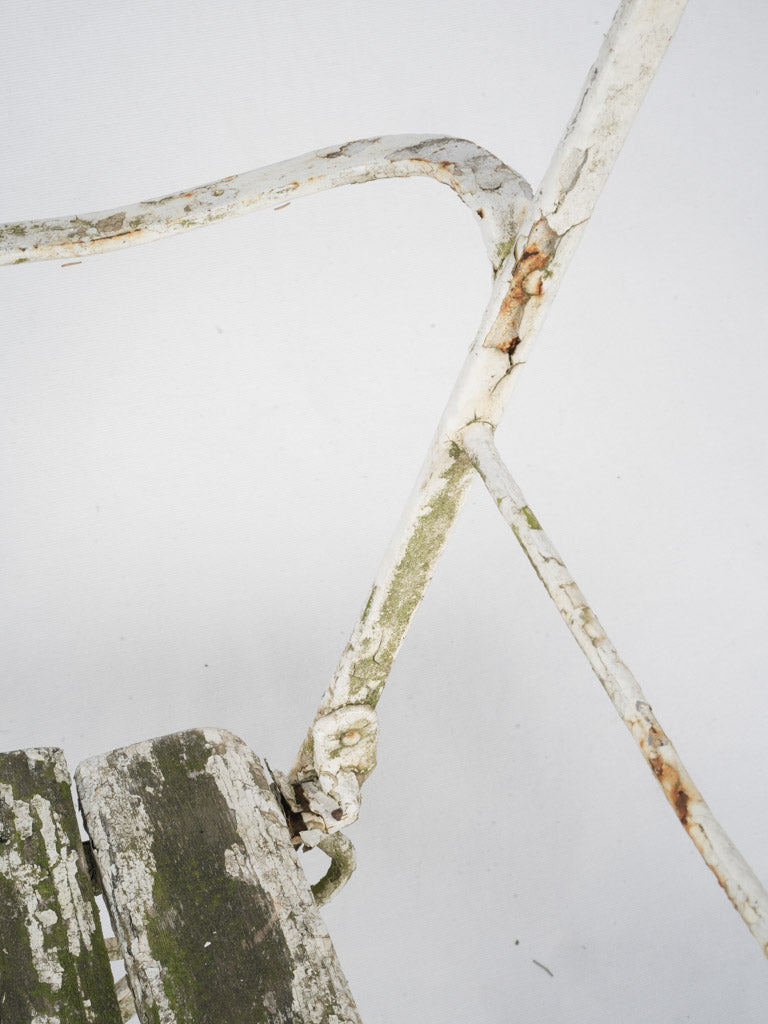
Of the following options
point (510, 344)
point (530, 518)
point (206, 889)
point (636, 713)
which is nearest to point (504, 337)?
point (510, 344)

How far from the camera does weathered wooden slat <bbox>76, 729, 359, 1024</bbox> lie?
1.80 ft

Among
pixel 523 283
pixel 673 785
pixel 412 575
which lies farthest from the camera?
pixel 412 575

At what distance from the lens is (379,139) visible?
72 centimetres

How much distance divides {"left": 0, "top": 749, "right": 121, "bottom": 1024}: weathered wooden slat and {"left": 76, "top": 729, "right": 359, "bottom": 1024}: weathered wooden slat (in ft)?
0.05

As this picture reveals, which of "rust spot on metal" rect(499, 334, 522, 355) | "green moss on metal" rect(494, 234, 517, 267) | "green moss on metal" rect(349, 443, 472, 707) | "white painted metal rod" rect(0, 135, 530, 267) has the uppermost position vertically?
"white painted metal rod" rect(0, 135, 530, 267)

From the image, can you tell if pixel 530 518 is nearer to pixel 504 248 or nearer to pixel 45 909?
pixel 504 248

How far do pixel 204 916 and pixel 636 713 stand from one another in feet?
0.90

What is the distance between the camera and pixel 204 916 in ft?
1.90

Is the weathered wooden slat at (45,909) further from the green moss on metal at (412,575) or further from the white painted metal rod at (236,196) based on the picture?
the white painted metal rod at (236,196)

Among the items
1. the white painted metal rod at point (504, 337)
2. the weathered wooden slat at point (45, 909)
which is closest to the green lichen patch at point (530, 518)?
the white painted metal rod at point (504, 337)

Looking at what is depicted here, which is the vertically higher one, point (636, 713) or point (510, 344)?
point (510, 344)

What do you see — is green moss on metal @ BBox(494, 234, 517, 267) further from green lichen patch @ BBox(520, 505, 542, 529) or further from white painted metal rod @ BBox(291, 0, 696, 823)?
green lichen patch @ BBox(520, 505, 542, 529)

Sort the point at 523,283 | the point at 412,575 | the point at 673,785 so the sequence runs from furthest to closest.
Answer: the point at 412,575
the point at 523,283
the point at 673,785

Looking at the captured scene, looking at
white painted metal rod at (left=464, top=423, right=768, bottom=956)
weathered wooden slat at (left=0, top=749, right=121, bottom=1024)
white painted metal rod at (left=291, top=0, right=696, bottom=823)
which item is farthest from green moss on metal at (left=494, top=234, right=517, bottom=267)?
weathered wooden slat at (left=0, top=749, right=121, bottom=1024)
